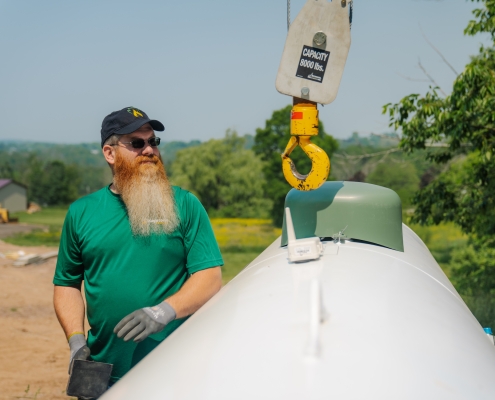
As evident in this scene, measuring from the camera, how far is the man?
280 centimetres

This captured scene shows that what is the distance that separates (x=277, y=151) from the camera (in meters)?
47.2

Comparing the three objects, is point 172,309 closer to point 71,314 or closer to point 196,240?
point 196,240

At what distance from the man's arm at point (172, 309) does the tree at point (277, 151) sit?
36455 mm

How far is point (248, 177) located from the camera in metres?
50.2

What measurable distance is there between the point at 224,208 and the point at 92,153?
77199 mm

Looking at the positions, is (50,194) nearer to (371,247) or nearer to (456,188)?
(456,188)

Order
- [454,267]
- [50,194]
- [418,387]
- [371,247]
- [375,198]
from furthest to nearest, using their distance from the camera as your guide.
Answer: [50,194]
[454,267]
[375,198]
[371,247]
[418,387]

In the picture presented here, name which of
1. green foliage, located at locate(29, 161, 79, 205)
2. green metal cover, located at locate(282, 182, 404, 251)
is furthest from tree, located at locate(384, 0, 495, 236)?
green foliage, located at locate(29, 161, 79, 205)

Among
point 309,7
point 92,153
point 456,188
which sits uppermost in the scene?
point 309,7

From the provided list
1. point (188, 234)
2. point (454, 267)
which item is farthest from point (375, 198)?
point (454, 267)

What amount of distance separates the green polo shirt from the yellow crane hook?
487 mm

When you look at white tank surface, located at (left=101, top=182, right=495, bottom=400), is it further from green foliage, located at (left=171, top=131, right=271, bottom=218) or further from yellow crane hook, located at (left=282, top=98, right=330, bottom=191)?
green foliage, located at (left=171, top=131, right=271, bottom=218)

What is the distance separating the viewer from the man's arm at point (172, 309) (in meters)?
2.47

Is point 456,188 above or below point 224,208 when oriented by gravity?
above
